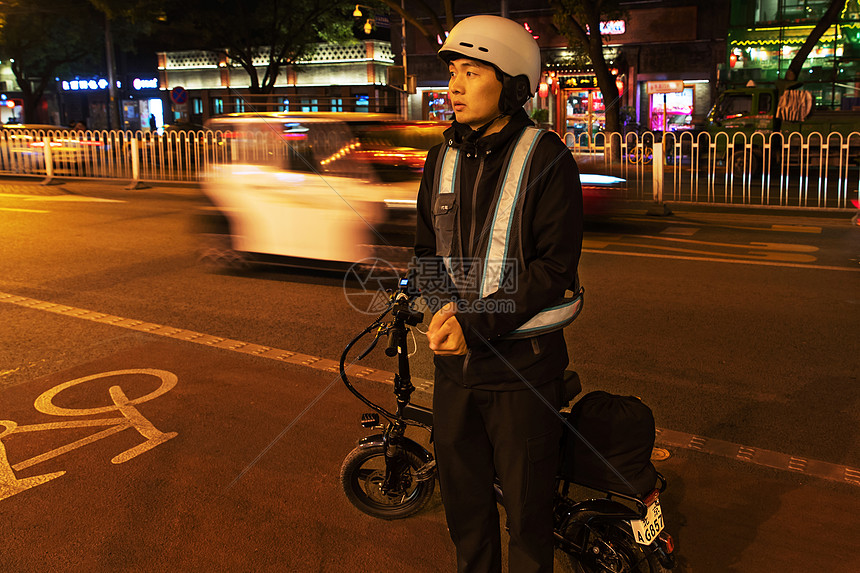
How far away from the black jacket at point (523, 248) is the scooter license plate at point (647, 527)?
2.11 feet

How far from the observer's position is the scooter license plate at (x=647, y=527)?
268 centimetres

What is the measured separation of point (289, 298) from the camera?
781cm

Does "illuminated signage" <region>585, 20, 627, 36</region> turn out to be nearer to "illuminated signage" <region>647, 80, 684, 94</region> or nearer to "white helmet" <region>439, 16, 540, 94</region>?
"illuminated signage" <region>647, 80, 684, 94</region>

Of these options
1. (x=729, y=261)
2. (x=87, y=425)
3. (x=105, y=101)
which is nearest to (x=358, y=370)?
(x=87, y=425)

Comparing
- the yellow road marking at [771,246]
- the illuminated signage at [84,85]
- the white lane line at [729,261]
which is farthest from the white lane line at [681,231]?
the illuminated signage at [84,85]

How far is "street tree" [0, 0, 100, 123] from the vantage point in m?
36.2

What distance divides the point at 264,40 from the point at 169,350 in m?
28.7

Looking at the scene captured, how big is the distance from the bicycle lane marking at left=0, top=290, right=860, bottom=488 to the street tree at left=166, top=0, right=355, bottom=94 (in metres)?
25.0

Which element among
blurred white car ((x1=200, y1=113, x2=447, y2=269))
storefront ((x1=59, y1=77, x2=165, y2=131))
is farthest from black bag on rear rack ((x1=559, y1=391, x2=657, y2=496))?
storefront ((x1=59, y1=77, x2=165, y2=131))

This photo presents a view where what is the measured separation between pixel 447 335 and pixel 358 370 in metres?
3.35

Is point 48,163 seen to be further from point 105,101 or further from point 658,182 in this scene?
point 105,101

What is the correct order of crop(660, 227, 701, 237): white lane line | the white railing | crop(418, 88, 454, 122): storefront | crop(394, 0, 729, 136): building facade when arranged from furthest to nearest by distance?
crop(418, 88, 454, 122): storefront → crop(394, 0, 729, 136): building facade → the white railing → crop(660, 227, 701, 237): white lane line

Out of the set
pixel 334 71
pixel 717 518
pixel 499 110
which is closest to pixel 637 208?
pixel 717 518

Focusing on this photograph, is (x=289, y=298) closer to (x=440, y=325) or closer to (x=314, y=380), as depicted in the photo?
(x=314, y=380)
